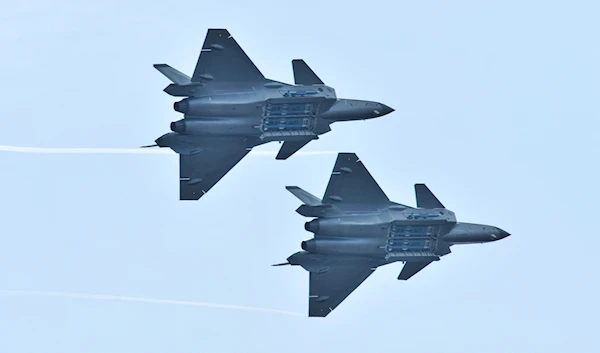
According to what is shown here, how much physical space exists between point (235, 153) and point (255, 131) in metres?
1.89

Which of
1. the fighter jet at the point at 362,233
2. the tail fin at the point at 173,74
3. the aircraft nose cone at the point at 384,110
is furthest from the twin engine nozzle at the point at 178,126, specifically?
the aircraft nose cone at the point at 384,110

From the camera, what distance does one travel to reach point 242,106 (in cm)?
6122

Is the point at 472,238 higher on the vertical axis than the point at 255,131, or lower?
lower

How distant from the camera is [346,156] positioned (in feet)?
208

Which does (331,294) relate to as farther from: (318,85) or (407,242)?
→ (318,85)

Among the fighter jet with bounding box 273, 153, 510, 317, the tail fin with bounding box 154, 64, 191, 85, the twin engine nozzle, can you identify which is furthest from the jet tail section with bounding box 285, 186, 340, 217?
the tail fin with bounding box 154, 64, 191, 85

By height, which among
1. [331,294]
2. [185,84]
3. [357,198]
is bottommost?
[331,294]

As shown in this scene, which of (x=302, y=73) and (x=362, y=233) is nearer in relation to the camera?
(x=302, y=73)

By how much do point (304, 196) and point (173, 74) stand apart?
7047 millimetres

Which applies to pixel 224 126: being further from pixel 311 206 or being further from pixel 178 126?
pixel 311 206

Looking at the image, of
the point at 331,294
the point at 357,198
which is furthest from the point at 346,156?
the point at 331,294

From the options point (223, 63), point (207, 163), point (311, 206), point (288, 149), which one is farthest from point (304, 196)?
point (223, 63)

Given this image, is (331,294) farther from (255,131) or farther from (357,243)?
(255,131)

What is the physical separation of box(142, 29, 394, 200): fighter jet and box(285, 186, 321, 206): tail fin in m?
1.32
